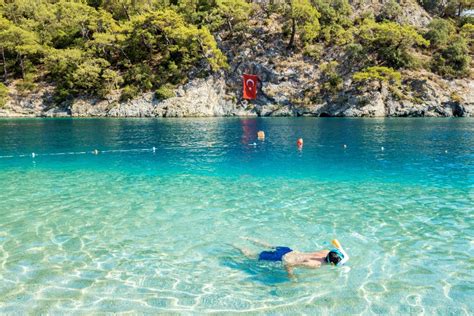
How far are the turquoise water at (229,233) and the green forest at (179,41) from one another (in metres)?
60.6

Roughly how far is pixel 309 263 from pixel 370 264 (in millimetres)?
1829

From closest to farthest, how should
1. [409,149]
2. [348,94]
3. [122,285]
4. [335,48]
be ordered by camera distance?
[122,285], [409,149], [348,94], [335,48]

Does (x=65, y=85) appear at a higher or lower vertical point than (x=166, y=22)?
lower

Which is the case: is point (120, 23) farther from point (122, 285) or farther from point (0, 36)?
point (122, 285)

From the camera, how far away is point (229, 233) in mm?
12062

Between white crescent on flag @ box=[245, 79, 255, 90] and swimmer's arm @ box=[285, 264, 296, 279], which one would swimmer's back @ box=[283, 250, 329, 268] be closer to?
swimmer's arm @ box=[285, 264, 296, 279]

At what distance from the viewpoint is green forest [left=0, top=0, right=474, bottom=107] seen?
8056 cm

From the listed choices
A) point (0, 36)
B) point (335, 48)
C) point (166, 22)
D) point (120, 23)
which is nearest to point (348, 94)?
point (335, 48)

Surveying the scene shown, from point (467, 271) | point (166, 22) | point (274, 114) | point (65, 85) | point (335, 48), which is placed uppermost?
point (166, 22)

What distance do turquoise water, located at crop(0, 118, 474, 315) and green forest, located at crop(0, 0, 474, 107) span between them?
2387 inches

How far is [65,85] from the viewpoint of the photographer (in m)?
81.8

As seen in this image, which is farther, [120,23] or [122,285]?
[120,23]

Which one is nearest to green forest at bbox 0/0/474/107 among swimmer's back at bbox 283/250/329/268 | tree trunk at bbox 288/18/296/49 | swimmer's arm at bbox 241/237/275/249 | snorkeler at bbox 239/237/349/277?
tree trunk at bbox 288/18/296/49

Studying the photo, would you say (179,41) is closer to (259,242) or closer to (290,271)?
(259,242)
